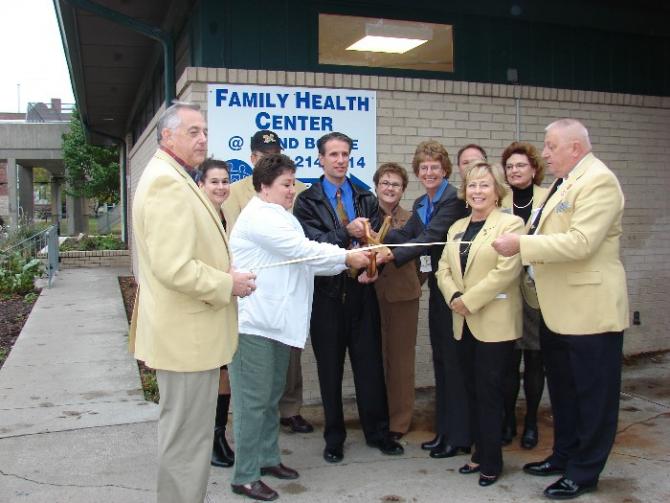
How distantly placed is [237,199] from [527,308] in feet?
6.99

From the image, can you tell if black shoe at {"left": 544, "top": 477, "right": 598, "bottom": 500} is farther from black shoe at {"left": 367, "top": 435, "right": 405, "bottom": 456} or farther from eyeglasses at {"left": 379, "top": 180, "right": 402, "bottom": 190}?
eyeglasses at {"left": 379, "top": 180, "right": 402, "bottom": 190}

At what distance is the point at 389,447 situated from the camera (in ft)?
15.1

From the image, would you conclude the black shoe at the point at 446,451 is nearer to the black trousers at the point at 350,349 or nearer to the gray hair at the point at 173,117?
the black trousers at the point at 350,349

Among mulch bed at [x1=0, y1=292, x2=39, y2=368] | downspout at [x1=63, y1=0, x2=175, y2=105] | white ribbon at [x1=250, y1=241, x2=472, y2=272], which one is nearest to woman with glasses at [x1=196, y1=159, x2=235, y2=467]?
white ribbon at [x1=250, y1=241, x2=472, y2=272]

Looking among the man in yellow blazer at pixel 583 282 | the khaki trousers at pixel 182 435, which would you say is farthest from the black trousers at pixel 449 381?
the khaki trousers at pixel 182 435

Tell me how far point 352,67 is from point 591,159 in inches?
111

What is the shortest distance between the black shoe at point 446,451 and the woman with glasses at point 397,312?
324 mm

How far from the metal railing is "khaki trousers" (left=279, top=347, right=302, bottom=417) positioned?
836 cm

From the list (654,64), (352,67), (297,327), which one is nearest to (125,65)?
(352,67)

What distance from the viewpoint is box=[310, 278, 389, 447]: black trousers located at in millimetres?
4391

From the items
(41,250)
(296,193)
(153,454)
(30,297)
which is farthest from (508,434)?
(41,250)

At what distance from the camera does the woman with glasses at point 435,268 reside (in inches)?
175

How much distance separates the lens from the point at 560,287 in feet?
12.9

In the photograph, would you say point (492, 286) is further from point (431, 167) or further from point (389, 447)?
point (389, 447)
